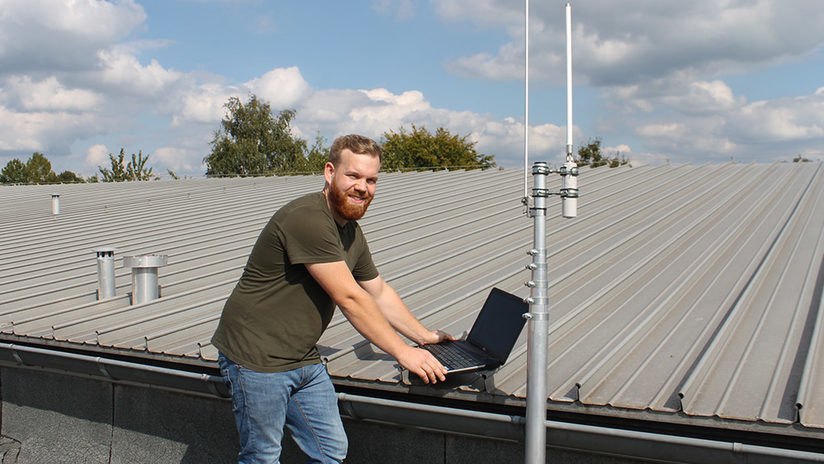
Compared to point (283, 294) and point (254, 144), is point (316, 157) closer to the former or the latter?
point (254, 144)

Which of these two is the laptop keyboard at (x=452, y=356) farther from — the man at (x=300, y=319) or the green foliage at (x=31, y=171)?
the green foliage at (x=31, y=171)

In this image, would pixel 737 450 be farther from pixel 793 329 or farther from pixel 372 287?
pixel 372 287

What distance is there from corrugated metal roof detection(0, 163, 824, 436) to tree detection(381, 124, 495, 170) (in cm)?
3849

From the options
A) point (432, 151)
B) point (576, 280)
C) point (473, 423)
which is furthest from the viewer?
point (432, 151)

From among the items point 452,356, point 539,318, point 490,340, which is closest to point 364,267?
point 452,356

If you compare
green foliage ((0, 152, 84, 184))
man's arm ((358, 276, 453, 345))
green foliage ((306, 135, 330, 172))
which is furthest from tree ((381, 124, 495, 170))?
man's arm ((358, 276, 453, 345))

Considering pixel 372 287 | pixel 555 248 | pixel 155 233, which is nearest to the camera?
pixel 372 287

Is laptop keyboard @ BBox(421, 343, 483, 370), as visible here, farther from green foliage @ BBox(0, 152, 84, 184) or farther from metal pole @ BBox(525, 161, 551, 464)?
green foliage @ BBox(0, 152, 84, 184)

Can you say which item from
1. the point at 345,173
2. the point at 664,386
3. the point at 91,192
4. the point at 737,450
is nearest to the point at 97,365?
the point at 345,173

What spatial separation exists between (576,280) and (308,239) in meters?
3.22

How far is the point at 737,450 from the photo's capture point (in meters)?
2.61

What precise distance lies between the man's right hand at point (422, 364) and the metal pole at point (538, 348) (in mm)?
508

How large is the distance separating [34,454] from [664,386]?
16.3ft

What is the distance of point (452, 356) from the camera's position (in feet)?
10.8
